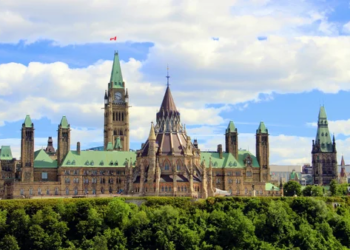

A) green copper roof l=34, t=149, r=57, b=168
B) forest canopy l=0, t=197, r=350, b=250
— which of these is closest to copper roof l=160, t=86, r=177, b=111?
green copper roof l=34, t=149, r=57, b=168

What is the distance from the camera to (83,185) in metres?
195

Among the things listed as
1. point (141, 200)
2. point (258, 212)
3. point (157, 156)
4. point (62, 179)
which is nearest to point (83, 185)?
point (62, 179)

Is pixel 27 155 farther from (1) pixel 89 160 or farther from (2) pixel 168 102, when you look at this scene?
(2) pixel 168 102

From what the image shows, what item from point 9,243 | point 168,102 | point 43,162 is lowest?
point 9,243

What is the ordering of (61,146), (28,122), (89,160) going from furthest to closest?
(61,146), (28,122), (89,160)

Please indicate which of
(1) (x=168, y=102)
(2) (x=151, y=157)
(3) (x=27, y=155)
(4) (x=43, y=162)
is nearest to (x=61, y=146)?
(4) (x=43, y=162)

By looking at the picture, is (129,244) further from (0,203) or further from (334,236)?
(334,236)

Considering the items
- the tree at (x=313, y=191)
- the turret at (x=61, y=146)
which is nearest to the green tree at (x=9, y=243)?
the turret at (x=61, y=146)

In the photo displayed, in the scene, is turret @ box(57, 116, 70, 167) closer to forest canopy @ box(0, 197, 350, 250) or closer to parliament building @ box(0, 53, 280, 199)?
parliament building @ box(0, 53, 280, 199)

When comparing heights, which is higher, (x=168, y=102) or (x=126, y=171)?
(x=168, y=102)

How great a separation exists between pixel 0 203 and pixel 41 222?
12.4 m

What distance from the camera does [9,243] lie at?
4688 inches

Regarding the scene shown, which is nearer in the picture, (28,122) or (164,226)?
(164,226)

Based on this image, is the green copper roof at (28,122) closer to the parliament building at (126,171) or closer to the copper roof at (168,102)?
the parliament building at (126,171)
